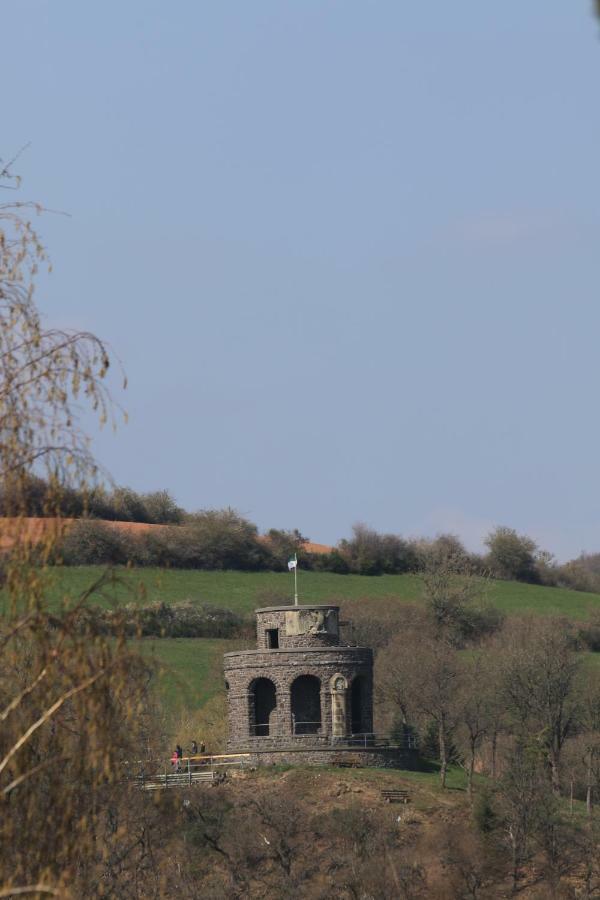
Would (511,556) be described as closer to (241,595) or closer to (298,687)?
(241,595)

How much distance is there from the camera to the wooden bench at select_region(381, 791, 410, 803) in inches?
2687

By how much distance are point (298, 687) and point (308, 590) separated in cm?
3297

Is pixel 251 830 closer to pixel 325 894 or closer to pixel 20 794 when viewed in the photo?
pixel 325 894

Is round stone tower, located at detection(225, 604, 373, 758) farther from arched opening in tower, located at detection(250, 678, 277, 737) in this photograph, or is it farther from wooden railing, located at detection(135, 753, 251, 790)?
wooden railing, located at detection(135, 753, 251, 790)

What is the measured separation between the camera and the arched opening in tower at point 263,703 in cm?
7344

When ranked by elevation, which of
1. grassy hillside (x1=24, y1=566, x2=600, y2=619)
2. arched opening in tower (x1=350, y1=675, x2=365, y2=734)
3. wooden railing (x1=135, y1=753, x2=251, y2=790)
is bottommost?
wooden railing (x1=135, y1=753, x2=251, y2=790)

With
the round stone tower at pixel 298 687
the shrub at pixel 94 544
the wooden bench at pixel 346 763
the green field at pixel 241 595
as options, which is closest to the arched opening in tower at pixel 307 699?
the round stone tower at pixel 298 687

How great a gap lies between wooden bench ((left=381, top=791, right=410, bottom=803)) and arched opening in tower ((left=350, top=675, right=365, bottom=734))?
5.53 metres

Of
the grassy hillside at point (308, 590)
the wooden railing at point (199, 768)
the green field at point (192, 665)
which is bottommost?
the wooden railing at point (199, 768)

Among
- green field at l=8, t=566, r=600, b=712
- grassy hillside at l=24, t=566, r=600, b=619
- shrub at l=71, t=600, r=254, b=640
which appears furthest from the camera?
grassy hillside at l=24, t=566, r=600, b=619

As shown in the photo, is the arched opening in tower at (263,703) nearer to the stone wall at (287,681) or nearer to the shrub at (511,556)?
the stone wall at (287,681)

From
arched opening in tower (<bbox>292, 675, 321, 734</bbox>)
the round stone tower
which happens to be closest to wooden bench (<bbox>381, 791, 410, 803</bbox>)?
the round stone tower

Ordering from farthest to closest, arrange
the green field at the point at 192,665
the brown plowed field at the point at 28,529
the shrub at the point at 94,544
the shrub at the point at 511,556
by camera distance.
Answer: the shrub at the point at 511,556 < the shrub at the point at 94,544 < the green field at the point at 192,665 < the brown plowed field at the point at 28,529

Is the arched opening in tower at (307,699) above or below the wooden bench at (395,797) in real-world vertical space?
above
